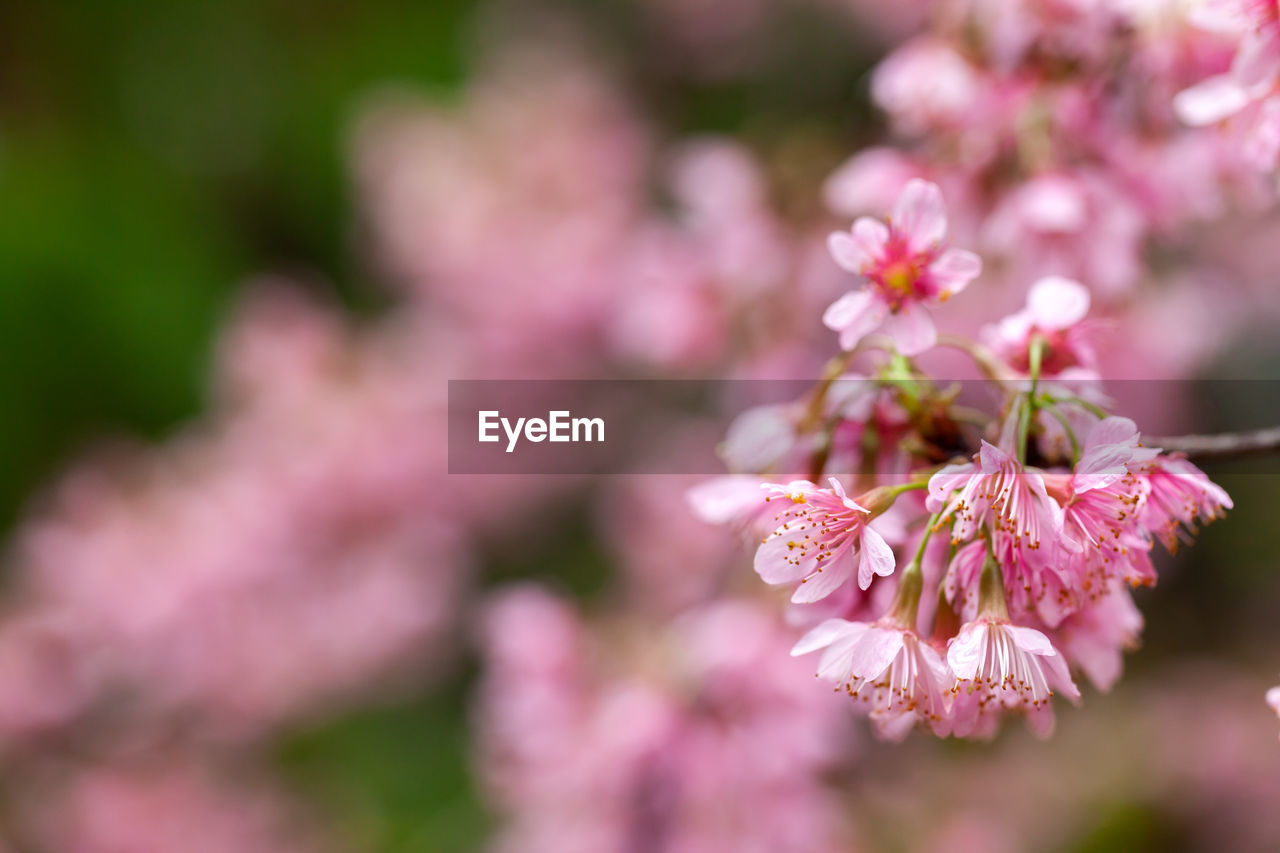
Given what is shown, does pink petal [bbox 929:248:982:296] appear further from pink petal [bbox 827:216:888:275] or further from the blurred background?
the blurred background

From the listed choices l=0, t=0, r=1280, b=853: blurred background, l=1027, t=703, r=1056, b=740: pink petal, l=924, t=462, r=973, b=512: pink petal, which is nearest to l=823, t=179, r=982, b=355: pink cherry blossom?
l=924, t=462, r=973, b=512: pink petal

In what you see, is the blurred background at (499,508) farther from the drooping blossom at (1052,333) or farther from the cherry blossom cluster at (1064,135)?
the drooping blossom at (1052,333)

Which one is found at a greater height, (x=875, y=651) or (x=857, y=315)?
(x=857, y=315)

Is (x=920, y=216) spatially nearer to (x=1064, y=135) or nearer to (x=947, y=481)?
(x=947, y=481)

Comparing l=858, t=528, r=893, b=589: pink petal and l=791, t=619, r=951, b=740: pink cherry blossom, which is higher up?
l=858, t=528, r=893, b=589: pink petal

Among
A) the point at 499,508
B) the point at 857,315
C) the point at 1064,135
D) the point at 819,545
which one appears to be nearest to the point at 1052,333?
the point at 857,315

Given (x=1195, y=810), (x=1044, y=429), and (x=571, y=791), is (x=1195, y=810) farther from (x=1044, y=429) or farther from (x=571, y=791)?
(x=1044, y=429)

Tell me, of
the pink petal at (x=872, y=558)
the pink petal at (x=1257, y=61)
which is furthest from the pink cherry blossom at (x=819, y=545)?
the pink petal at (x=1257, y=61)
